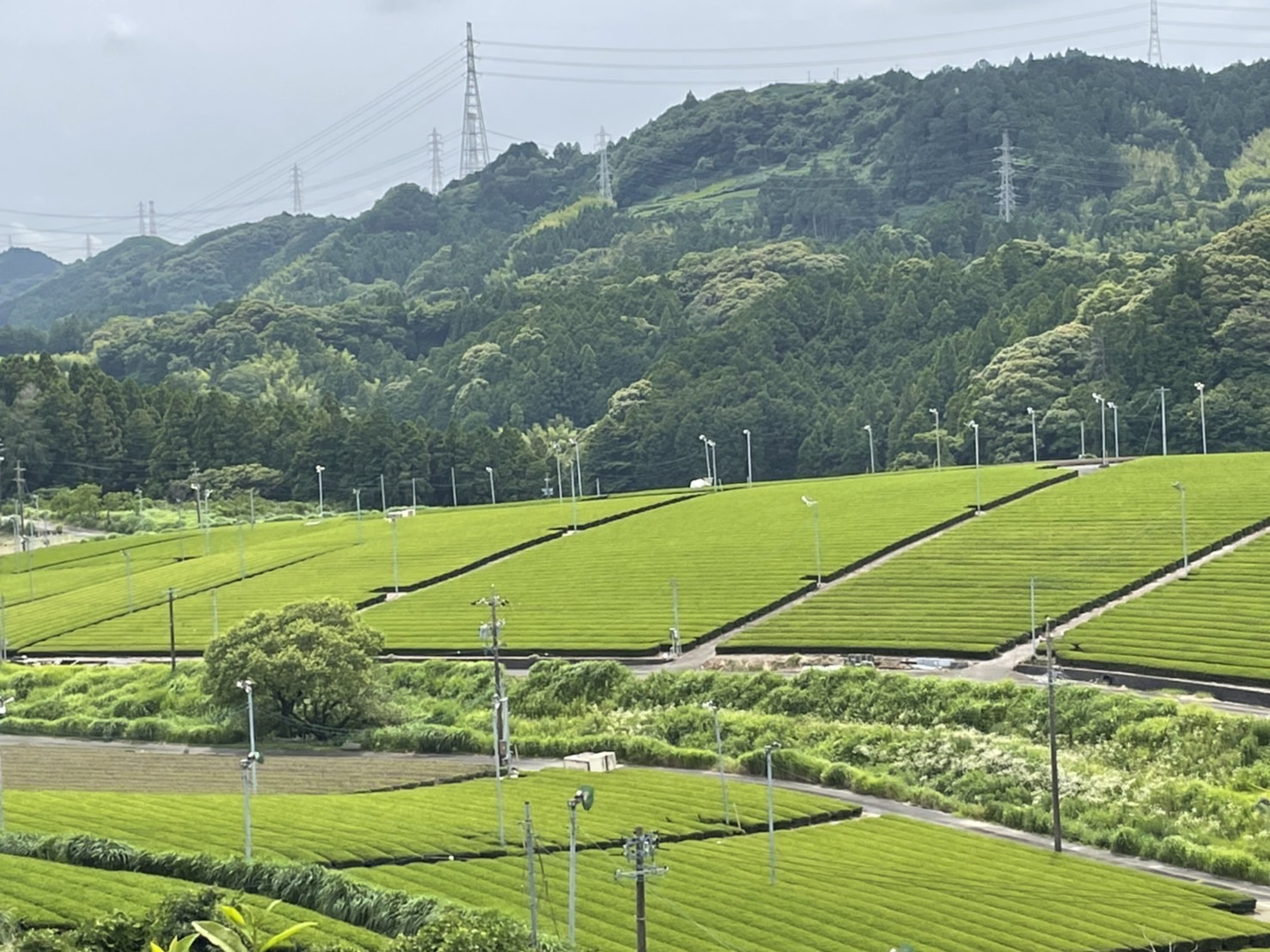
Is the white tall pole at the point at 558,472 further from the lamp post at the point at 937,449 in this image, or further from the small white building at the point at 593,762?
the small white building at the point at 593,762

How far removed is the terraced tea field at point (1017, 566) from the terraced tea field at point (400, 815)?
583 inches

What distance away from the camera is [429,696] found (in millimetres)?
65750

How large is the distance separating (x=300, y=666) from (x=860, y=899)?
2987 centimetres

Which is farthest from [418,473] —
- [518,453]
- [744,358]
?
[744,358]

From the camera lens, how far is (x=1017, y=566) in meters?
71.1

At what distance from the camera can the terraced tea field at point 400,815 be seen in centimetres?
3784

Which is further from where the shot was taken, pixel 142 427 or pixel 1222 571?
pixel 142 427

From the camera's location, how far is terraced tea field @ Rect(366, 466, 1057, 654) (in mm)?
70438

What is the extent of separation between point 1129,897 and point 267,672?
33336mm

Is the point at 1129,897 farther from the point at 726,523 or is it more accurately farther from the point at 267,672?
the point at 726,523

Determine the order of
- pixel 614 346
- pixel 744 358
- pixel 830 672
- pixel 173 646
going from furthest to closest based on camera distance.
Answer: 1. pixel 614 346
2. pixel 744 358
3. pixel 173 646
4. pixel 830 672

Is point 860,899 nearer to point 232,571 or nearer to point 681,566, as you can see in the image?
point 681,566

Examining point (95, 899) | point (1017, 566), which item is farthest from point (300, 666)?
point (95, 899)

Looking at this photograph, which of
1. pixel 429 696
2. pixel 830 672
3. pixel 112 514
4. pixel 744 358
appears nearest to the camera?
pixel 830 672
